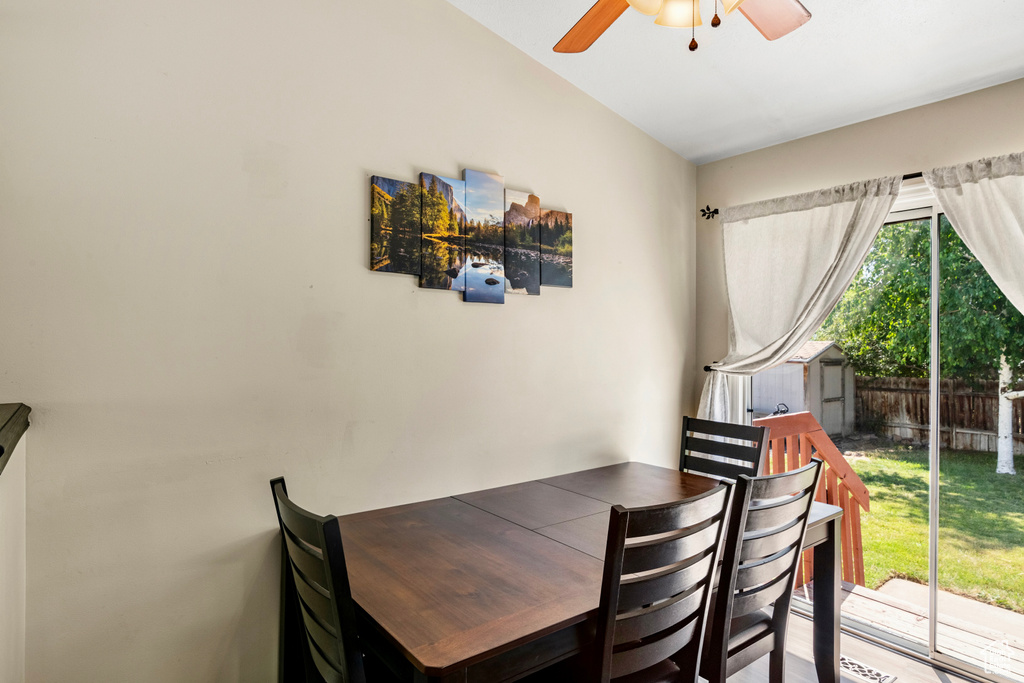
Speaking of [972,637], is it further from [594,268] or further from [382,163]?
[382,163]

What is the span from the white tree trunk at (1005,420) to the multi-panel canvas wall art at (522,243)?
Result: 6.32 ft

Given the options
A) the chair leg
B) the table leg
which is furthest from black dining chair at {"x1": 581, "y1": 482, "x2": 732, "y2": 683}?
the table leg

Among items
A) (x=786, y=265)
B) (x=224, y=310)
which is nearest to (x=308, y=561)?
(x=224, y=310)

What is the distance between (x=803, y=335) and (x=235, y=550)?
2638 mm

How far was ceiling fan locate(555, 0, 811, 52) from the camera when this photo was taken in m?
1.50

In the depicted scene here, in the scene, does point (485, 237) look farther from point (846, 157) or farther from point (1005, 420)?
point (1005, 420)

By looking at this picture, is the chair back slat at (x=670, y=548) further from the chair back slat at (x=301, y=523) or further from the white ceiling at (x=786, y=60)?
the white ceiling at (x=786, y=60)

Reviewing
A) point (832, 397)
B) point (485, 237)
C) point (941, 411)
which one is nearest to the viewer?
point (485, 237)

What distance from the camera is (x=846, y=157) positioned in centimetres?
276

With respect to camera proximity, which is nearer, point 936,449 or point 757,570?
point 757,570

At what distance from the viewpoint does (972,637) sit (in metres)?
2.38

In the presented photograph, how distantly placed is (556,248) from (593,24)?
1.10 m

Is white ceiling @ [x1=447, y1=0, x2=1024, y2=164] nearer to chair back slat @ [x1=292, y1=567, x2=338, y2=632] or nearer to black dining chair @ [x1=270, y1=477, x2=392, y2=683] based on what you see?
black dining chair @ [x1=270, y1=477, x2=392, y2=683]

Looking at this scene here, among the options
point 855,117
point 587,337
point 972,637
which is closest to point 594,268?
point 587,337
